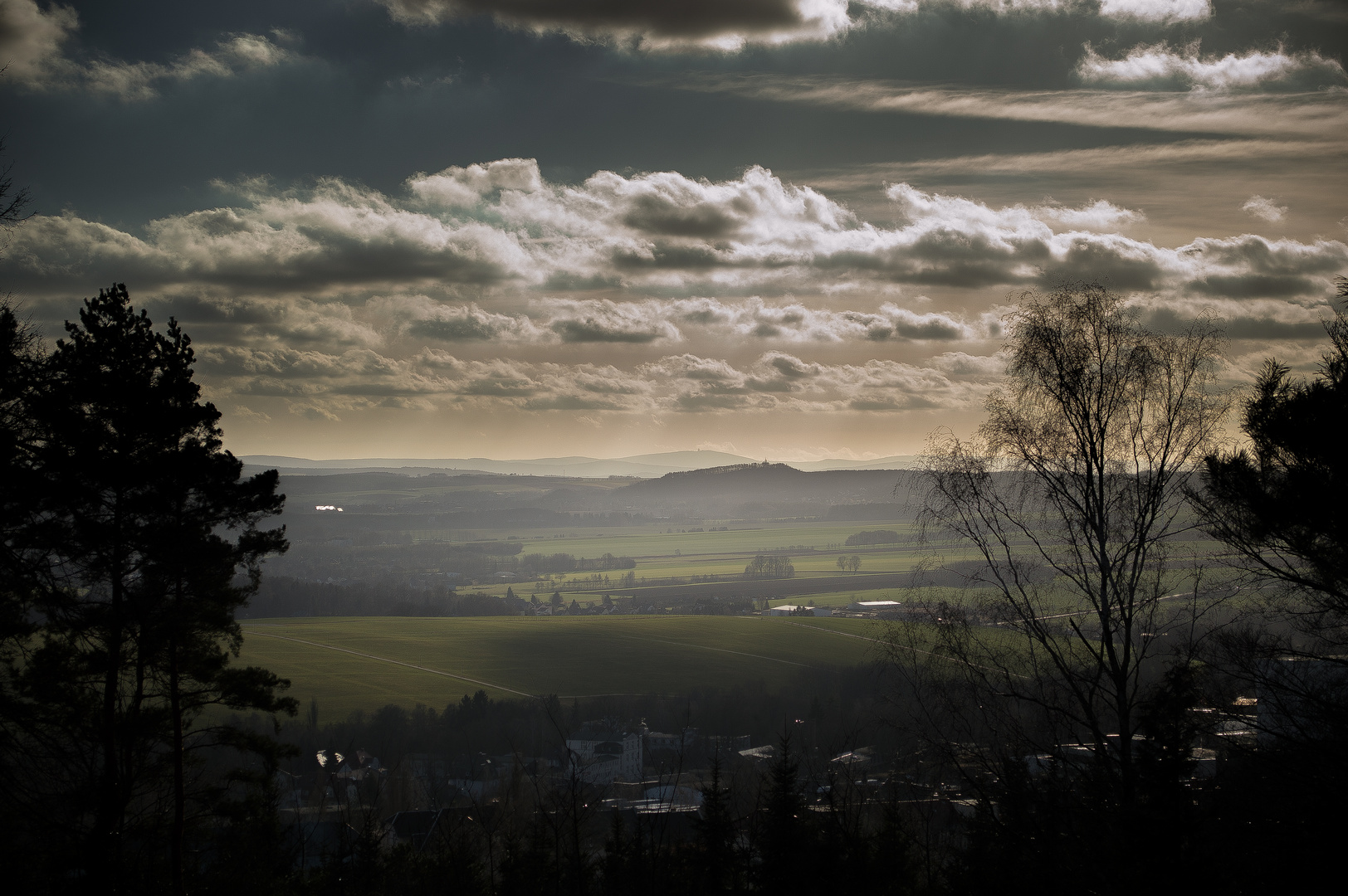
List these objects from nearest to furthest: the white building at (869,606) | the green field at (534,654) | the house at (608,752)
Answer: the house at (608,752)
the green field at (534,654)
the white building at (869,606)

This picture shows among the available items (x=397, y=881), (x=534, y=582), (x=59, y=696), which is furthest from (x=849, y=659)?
(x=534, y=582)

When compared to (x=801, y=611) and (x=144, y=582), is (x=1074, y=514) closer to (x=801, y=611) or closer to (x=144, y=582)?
(x=144, y=582)

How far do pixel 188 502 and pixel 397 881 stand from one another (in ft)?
27.9

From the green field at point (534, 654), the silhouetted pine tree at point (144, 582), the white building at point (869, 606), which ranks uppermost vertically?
the silhouetted pine tree at point (144, 582)

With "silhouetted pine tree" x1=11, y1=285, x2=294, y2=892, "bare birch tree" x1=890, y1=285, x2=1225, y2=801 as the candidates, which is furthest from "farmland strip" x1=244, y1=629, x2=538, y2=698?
"bare birch tree" x1=890, y1=285, x2=1225, y2=801

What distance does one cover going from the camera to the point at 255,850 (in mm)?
13594

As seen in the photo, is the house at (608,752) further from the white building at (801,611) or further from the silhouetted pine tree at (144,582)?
the white building at (801,611)

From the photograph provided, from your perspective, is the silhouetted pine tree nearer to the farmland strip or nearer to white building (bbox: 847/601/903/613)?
the farmland strip

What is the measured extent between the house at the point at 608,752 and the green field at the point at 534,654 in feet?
31.7

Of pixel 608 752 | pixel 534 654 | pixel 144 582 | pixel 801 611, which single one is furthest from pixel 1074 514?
pixel 801 611

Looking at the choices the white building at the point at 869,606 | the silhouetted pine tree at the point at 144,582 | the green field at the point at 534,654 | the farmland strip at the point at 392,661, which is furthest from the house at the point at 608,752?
the white building at the point at 869,606

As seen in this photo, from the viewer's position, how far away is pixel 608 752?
30.7m

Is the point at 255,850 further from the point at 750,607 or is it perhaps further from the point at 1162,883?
the point at 750,607

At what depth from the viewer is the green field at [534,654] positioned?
147ft
